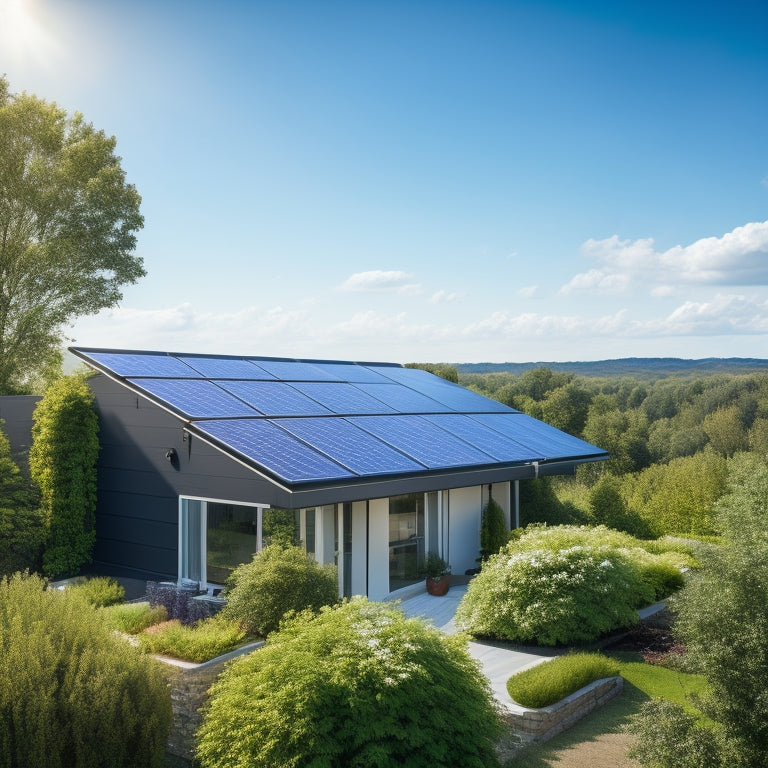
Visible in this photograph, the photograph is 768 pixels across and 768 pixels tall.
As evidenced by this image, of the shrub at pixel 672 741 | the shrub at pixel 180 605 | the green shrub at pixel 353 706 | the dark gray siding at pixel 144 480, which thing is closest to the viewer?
the green shrub at pixel 353 706

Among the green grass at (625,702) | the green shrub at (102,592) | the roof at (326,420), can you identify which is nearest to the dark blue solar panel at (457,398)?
the roof at (326,420)

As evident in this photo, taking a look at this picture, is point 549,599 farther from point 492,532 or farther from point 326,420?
point 326,420

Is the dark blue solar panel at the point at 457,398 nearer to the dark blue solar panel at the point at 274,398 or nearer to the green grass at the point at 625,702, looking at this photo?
the dark blue solar panel at the point at 274,398

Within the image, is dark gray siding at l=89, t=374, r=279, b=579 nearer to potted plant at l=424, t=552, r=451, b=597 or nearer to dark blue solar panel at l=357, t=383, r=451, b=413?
potted plant at l=424, t=552, r=451, b=597

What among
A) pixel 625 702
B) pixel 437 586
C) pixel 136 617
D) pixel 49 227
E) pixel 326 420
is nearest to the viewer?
pixel 625 702

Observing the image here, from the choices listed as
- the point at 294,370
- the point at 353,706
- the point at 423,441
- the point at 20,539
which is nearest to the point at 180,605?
the point at 20,539

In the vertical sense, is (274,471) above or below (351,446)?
below
